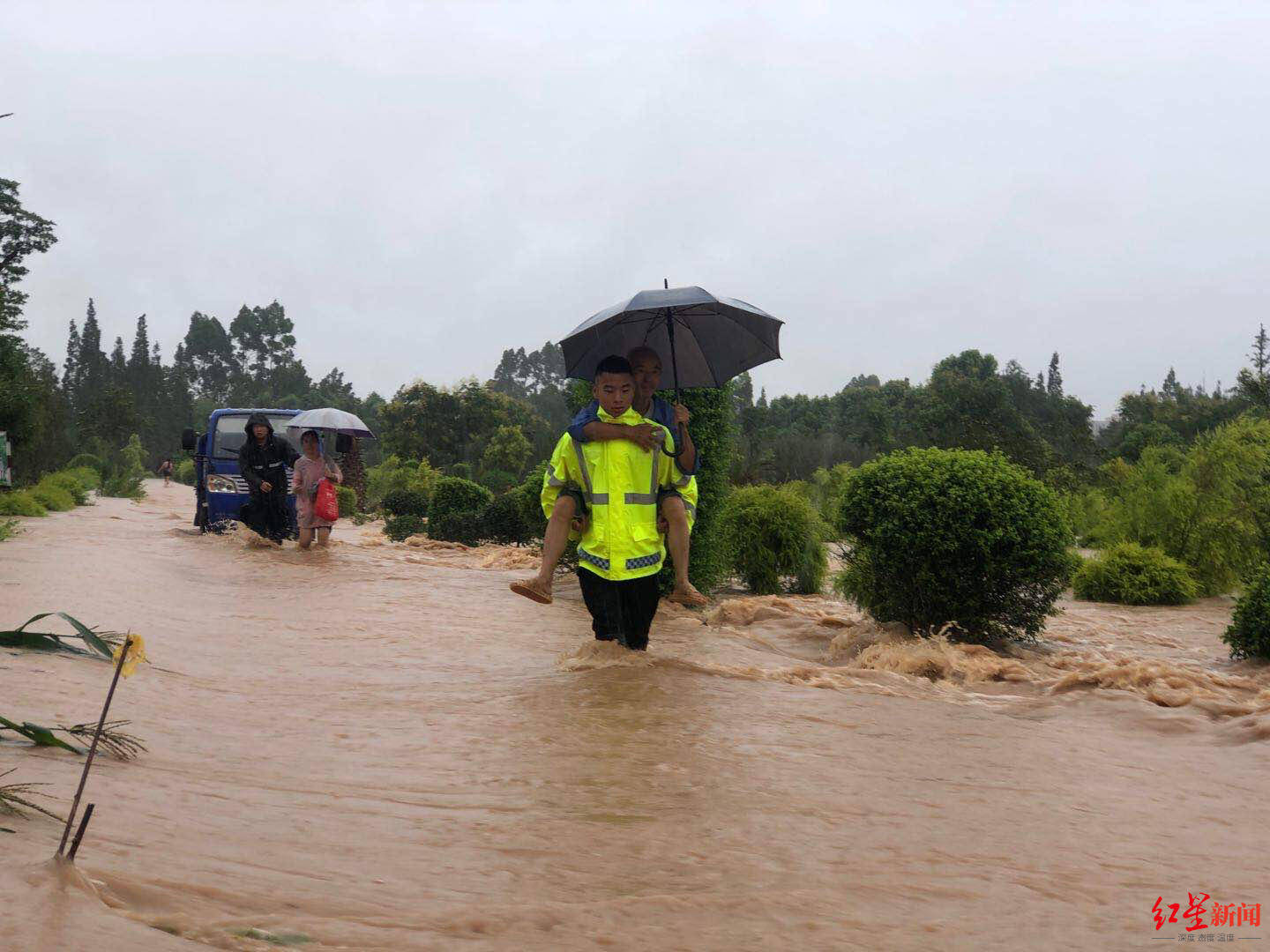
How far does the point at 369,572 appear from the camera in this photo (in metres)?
11.6

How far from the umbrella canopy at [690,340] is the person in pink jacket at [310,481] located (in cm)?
693

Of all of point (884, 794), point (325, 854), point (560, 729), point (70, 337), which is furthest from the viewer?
point (70, 337)

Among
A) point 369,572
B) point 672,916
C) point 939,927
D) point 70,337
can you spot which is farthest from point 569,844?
point 70,337

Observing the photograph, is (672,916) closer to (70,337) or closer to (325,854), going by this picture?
(325,854)

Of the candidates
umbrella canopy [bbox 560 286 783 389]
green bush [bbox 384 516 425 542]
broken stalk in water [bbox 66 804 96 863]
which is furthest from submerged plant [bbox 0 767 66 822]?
green bush [bbox 384 516 425 542]

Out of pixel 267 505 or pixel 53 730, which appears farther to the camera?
pixel 267 505

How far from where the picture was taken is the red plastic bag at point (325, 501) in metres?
12.9

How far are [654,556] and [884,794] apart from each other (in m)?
2.03

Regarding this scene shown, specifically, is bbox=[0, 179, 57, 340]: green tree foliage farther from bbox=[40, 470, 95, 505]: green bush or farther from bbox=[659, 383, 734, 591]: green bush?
bbox=[659, 383, 734, 591]: green bush

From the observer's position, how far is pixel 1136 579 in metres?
11.5

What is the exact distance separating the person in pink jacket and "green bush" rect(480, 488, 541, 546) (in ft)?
13.5

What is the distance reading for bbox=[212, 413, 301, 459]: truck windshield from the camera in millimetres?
15281

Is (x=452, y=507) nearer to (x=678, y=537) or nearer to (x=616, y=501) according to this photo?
(x=678, y=537)

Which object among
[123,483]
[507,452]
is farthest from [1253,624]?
[507,452]
